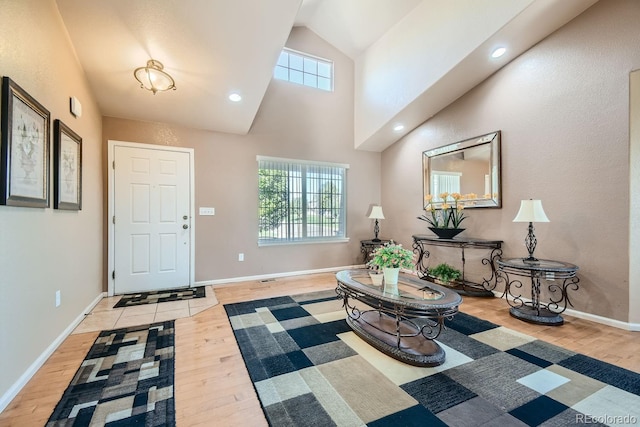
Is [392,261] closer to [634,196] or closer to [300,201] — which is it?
[634,196]

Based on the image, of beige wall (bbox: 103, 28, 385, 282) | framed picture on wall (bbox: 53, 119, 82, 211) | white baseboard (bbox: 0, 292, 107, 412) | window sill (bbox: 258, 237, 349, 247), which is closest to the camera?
white baseboard (bbox: 0, 292, 107, 412)

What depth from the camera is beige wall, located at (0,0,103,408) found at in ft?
5.45

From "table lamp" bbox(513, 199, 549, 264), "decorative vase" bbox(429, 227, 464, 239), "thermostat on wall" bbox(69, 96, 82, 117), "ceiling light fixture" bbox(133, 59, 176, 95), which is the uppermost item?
"ceiling light fixture" bbox(133, 59, 176, 95)

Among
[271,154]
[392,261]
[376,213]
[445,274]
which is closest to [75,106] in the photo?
[271,154]

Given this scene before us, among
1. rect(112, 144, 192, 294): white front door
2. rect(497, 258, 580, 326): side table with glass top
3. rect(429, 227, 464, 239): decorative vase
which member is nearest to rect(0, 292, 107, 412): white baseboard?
rect(112, 144, 192, 294): white front door

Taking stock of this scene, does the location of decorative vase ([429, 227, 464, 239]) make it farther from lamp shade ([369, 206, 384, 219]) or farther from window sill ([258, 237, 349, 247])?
window sill ([258, 237, 349, 247])

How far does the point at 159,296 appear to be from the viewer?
11.9 ft

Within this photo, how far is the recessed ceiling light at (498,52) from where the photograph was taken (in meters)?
3.22

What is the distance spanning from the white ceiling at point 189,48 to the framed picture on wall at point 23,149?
1.06 m

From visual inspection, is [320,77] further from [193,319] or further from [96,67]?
[193,319]

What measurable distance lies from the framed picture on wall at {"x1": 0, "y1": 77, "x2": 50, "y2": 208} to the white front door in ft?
5.37

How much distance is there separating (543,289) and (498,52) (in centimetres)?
280

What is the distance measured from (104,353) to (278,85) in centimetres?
420

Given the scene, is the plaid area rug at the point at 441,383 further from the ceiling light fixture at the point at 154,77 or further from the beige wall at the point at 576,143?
the ceiling light fixture at the point at 154,77
